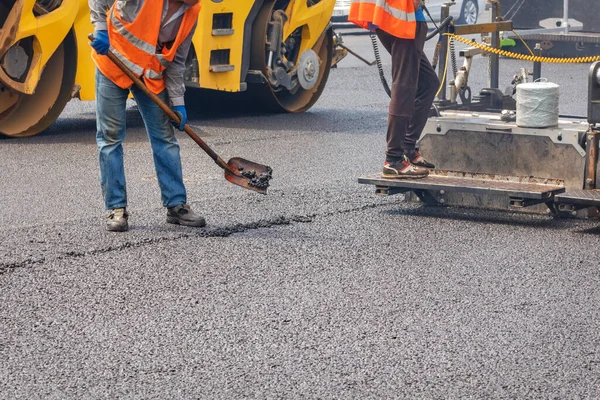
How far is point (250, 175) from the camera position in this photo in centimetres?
634

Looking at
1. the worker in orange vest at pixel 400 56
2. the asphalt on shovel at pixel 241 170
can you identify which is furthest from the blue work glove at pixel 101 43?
the worker in orange vest at pixel 400 56

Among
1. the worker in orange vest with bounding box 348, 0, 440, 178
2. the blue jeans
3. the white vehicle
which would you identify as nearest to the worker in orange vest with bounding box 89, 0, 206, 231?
the blue jeans

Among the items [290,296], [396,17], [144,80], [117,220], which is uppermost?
[396,17]

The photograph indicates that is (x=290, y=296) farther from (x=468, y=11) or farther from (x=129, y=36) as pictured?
(x=468, y=11)

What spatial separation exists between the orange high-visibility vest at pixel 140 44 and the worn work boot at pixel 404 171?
139 cm

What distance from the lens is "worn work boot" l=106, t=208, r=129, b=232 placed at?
19.6 feet

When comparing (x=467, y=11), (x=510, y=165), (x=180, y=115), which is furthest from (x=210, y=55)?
(x=467, y=11)

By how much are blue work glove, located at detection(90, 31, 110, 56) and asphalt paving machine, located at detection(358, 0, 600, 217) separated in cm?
166

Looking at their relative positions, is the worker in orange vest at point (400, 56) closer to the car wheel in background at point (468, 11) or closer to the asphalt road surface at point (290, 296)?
the asphalt road surface at point (290, 296)

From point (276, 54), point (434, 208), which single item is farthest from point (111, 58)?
point (276, 54)

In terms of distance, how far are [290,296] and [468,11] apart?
19.2 meters

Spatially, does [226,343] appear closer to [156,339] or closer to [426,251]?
[156,339]

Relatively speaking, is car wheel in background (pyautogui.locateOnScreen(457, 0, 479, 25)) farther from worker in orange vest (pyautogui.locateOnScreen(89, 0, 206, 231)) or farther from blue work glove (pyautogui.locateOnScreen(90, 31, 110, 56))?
blue work glove (pyautogui.locateOnScreen(90, 31, 110, 56))

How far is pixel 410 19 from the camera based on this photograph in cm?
636
